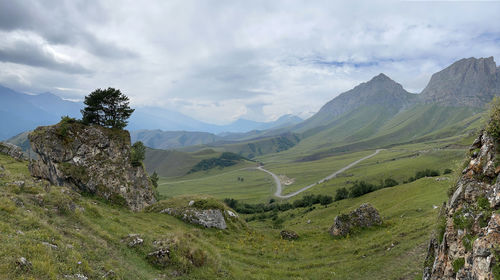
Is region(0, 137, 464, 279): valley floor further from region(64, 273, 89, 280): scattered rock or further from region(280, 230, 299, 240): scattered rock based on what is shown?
region(280, 230, 299, 240): scattered rock

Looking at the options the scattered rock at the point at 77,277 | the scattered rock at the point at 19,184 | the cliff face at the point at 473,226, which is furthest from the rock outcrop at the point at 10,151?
the cliff face at the point at 473,226

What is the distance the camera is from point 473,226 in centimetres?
1104

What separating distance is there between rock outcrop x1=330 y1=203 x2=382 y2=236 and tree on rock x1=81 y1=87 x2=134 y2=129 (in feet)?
155

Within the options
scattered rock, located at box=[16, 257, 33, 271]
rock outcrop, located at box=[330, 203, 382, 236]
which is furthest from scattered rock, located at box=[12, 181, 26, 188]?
rock outcrop, located at box=[330, 203, 382, 236]

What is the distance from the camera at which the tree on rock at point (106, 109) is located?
45438 mm

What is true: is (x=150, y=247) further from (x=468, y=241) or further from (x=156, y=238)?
(x=468, y=241)

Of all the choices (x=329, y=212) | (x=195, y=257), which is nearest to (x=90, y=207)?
(x=195, y=257)

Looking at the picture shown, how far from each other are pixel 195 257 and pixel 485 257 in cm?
1750

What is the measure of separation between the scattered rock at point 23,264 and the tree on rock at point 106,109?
140 feet

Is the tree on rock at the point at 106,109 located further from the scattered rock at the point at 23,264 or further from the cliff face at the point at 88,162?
the scattered rock at the point at 23,264

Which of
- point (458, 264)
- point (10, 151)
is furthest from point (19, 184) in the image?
point (10, 151)

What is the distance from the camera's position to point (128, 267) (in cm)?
1465

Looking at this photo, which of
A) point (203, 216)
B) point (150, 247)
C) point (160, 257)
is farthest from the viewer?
point (203, 216)

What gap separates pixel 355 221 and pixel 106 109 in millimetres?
52548
